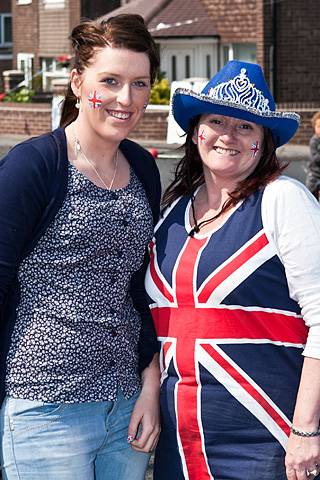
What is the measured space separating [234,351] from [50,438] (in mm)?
578

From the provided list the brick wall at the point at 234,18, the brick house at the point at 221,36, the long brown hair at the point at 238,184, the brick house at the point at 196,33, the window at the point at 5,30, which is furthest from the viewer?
the window at the point at 5,30

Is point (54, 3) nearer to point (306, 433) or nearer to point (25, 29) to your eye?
point (25, 29)

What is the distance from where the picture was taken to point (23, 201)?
2.87m

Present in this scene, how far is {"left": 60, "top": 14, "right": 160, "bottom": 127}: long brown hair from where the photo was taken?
9.86 ft

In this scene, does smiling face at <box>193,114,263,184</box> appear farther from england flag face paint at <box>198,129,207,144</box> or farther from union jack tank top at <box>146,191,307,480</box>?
union jack tank top at <box>146,191,307,480</box>

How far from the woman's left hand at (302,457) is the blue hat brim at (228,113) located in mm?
914

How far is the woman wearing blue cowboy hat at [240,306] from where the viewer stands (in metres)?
2.98

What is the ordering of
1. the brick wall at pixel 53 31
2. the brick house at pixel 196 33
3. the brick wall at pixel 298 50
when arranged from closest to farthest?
the brick wall at pixel 298 50 → the brick house at pixel 196 33 → the brick wall at pixel 53 31

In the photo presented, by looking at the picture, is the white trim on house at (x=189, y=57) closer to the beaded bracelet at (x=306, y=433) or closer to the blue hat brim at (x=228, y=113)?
the blue hat brim at (x=228, y=113)

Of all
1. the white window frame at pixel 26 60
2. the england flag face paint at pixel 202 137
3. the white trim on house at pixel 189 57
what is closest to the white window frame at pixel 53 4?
the white window frame at pixel 26 60

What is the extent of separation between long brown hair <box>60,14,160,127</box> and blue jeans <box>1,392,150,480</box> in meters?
0.98

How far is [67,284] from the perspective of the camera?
2.95 meters

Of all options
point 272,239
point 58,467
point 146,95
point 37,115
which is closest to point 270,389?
point 272,239

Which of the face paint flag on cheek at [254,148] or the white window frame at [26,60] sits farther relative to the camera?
the white window frame at [26,60]
